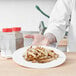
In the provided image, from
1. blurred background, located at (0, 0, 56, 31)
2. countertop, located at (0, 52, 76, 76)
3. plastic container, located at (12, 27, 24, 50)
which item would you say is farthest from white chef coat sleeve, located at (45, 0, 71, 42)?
blurred background, located at (0, 0, 56, 31)

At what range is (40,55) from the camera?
2.74 ft

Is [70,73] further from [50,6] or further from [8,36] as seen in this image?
[50,6]

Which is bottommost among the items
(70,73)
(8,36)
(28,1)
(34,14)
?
(70,73)

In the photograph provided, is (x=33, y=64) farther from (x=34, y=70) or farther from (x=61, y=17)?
(x=61, y=17)

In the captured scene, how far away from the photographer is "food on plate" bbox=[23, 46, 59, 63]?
821 mm

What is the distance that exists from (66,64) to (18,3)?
1.26m

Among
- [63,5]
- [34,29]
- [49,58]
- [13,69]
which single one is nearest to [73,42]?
[63,5]

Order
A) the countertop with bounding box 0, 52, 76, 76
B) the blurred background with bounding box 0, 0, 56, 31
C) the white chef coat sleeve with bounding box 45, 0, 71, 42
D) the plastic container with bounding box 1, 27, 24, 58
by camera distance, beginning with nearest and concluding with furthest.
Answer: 1. the countertop with bounding box 0, 52, 76, 76
2. the plastic container with bounding box 1, 27, 24, 58
3. the white chef coat sleeve with bounding box 45, 0, 71, 42
4. the blurred background with bounding box 0, 0, 56, 31

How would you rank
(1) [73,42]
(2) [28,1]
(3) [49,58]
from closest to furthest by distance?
1. (3) [49,58]
2. (1) [73,42]
3. (2) [28,1]

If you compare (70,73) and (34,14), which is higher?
(34,14)

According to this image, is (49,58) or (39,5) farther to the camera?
(39,5)

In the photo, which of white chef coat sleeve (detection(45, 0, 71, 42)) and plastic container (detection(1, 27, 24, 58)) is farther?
white chef coat sleeve (detection(45, 0, 71, 42))

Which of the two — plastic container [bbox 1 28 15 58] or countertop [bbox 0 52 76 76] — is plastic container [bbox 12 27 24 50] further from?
countertop [bbox 0 52 76 76]

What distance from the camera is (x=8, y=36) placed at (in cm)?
90
